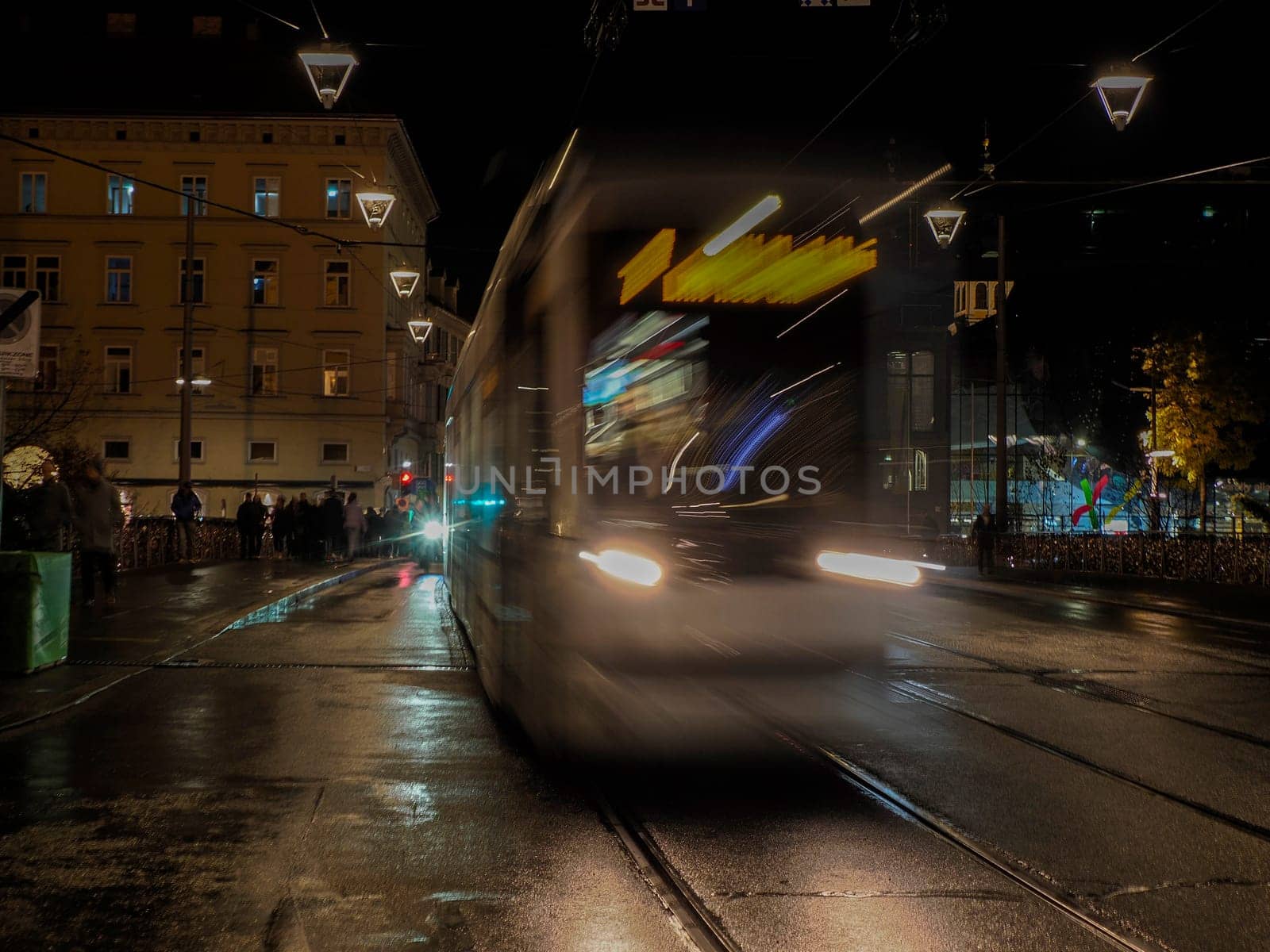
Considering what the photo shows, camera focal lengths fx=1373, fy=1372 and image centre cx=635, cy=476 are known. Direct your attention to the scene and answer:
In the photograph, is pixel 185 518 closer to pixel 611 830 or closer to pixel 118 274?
pixel 611 830

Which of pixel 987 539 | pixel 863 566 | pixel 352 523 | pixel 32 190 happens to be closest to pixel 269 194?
pixel 32 190

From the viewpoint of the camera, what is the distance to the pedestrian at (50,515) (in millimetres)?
14672

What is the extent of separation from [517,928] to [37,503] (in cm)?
1193

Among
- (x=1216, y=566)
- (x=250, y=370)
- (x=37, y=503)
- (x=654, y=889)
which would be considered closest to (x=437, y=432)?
(x=250, y=370)

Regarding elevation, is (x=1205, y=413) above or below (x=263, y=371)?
below

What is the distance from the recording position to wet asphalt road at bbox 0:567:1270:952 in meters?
4.53

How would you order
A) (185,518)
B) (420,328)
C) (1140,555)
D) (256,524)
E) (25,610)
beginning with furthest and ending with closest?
(420,328), (256,524), (185,518), (1140,555), (25,610)

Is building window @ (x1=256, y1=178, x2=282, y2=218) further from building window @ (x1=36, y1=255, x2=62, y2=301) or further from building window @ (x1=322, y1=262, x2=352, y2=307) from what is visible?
building window @ (x1=36, y1=255, x2=62, y2=301)

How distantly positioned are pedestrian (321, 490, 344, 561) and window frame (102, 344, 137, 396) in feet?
87.9

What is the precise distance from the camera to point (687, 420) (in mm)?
9562

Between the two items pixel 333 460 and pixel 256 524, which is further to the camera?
pixel 333 460

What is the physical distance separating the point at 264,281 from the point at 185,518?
29.6 metres

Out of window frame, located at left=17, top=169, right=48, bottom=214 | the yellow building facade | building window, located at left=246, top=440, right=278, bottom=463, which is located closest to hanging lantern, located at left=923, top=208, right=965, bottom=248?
the yellow building facade

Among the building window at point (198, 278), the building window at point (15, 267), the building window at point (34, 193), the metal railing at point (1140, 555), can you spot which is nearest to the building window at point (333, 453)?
the building window at point (198, 278)
